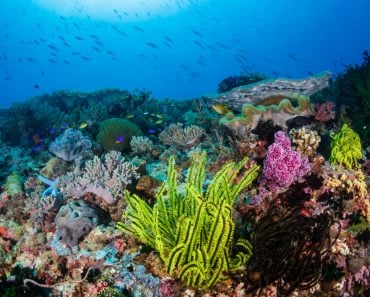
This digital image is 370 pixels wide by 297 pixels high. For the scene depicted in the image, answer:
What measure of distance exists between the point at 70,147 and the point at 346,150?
6987 mm

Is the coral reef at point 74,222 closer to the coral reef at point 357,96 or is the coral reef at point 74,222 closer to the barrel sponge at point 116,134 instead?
the barrel sponge at point 116,134

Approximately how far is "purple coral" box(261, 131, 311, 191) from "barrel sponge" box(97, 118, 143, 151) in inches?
245

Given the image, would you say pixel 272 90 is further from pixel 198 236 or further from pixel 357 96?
pixel 198 236

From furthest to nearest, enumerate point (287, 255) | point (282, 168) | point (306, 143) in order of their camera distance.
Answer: point (306, 143) < point (282, 168) < point (287, 255)

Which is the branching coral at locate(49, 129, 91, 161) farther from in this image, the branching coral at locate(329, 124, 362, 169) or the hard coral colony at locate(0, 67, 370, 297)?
the branching coral at locate(329, 124, 362, 169)

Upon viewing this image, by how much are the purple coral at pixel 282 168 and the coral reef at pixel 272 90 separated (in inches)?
120

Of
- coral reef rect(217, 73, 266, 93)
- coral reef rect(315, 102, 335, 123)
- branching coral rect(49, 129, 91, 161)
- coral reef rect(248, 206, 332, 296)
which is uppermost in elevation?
coral reef rect(217, 73, 266, 93)

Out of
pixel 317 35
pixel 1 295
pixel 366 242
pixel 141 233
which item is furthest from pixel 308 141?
pixel 317 35

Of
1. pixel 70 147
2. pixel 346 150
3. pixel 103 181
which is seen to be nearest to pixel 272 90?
pixel 346 150

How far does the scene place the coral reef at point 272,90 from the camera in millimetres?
8023

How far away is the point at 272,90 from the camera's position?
8.05m

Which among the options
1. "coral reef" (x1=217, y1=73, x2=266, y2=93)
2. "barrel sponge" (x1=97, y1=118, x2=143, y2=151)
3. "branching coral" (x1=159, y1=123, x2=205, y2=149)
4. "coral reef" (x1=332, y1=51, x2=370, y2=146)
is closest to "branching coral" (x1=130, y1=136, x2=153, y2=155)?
"branching coral" (x1=159, y1=123, x2=205, y2=149)

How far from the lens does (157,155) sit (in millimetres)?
9125

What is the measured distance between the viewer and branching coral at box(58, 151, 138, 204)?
6047mm
